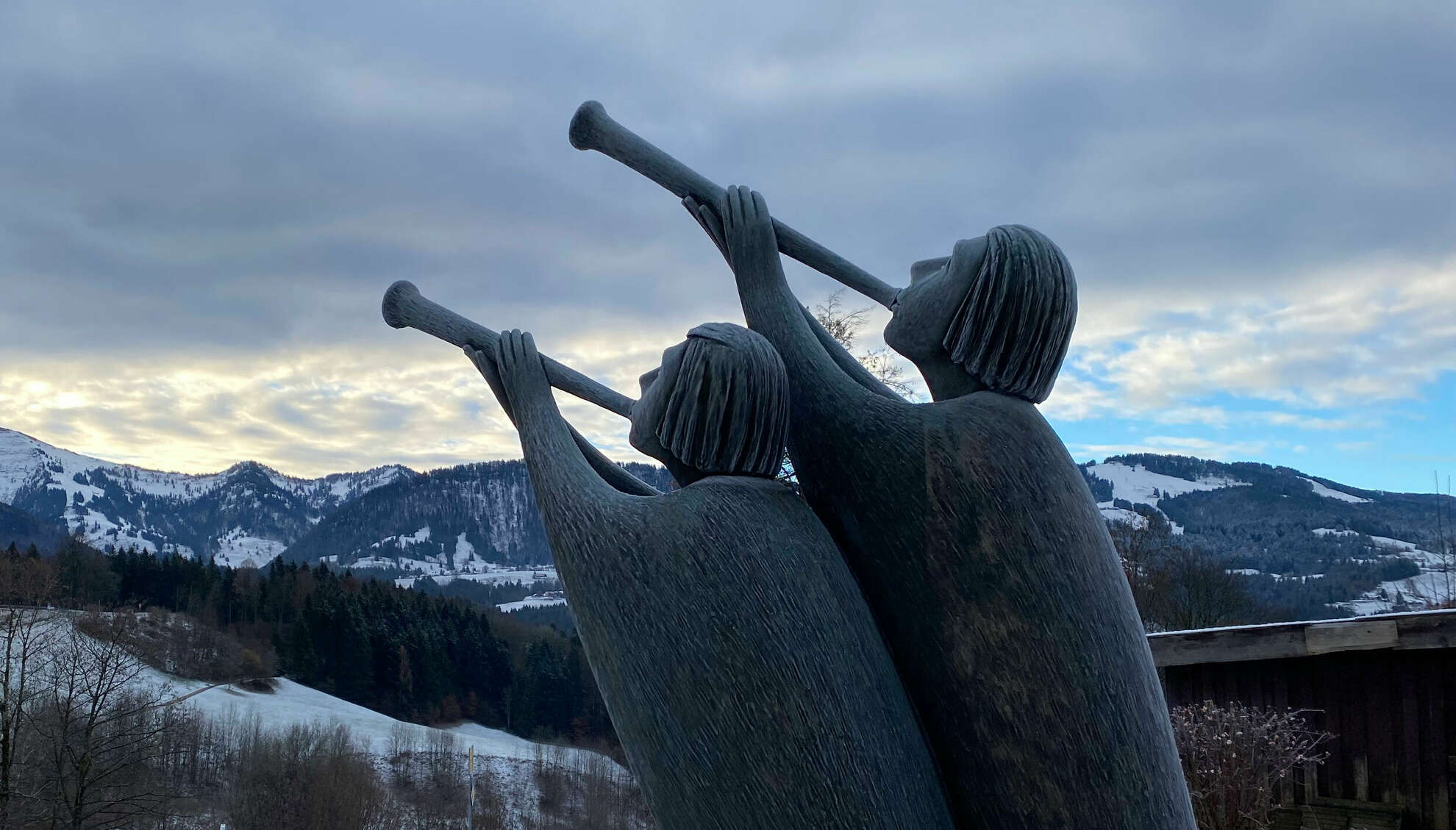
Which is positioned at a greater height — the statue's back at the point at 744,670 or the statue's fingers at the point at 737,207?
the statue's fingers at the point at 737,207

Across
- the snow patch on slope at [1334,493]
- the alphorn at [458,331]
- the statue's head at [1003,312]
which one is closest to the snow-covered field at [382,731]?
the alphorn at [458,331]

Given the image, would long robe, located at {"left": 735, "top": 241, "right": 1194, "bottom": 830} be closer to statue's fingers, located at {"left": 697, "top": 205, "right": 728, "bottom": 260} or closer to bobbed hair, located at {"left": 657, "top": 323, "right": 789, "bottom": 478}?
bobbed hair, located at {"left": 657, "top": 323, "right": 789, "bottom": 478}

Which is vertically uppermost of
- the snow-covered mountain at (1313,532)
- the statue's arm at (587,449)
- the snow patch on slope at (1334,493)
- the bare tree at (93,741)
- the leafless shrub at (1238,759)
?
the snow patch on slope at (1334,493)

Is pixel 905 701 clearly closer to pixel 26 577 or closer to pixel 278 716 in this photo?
pixel 26 577

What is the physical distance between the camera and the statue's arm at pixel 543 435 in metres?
2.46

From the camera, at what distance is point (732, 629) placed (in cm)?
212

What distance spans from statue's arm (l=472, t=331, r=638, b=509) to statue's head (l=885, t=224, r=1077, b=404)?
0.91 m

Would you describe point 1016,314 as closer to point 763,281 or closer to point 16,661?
point 763,281

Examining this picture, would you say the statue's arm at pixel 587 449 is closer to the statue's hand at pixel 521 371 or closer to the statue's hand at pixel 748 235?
the statue's hand at pixel 521 371

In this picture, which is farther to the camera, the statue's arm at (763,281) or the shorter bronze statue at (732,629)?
the statue's arm at (763,281)

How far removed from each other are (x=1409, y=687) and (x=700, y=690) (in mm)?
7884

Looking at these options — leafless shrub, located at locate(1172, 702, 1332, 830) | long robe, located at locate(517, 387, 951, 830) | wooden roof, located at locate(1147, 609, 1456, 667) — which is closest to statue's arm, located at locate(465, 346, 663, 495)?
long robe, located at locate(517, 387, 951, 830)

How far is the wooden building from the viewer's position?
7.39 metres

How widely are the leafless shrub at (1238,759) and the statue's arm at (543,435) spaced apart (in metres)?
6.63
